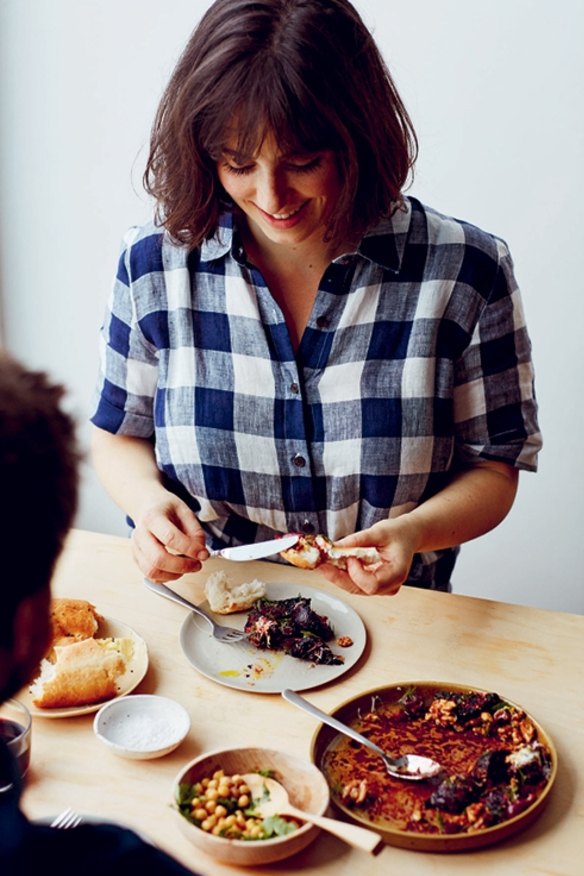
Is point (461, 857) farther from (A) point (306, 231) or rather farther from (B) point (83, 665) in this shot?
(A) point (306, 231)

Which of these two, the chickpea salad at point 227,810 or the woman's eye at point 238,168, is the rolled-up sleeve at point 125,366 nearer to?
the woman's eye at point 238,168

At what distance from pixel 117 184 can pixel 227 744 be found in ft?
6.09

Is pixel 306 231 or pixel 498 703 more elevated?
pixel 306 231

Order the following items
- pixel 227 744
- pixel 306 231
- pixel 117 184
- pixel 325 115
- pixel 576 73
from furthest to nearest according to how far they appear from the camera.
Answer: pixel 117 184, pixel 576 73, pixel 306 231, pixel 325 115, pixel 227 744

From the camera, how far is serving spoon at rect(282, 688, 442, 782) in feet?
3.92


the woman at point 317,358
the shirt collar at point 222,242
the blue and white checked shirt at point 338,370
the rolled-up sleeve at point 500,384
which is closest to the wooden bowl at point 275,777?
the woman at point 317,358

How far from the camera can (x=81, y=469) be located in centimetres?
88

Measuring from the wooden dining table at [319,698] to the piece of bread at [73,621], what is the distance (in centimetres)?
6

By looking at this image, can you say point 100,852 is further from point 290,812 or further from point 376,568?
point 376,568

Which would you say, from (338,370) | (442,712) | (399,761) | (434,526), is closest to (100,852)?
(399,761)

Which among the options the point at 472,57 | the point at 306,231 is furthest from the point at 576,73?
the point at 306,231

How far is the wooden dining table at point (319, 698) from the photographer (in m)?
1.10

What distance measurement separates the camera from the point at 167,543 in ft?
4.99

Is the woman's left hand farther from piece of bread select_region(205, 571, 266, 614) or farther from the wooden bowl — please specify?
the wooden bowl
